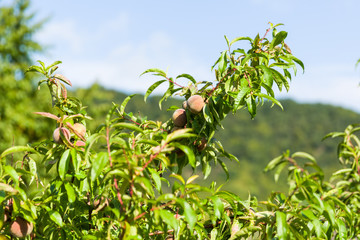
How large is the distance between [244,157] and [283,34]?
1568 inches

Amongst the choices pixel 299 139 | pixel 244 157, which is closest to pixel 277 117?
pixel 299 139

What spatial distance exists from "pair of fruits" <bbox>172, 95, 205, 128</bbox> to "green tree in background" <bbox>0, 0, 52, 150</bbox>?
6.28 meters

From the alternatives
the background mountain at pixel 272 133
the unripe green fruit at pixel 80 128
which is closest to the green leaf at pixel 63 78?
the unripe green fruit at pixel 80 128

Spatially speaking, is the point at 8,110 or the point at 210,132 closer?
the point at 210,132

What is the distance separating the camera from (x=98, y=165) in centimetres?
95

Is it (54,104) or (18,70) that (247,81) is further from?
(18,70)

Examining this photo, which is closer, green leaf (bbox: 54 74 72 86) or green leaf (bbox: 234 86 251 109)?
green leaf (bbox: 234 86 251 109)

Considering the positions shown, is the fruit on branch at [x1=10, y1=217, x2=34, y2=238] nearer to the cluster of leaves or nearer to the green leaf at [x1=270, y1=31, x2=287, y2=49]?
the cluster of leaves

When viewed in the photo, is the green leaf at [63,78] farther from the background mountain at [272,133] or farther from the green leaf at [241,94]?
the background mountain at [272,133]

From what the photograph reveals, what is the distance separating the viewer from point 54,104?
1.43 metres

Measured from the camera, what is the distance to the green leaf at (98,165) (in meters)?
0.94

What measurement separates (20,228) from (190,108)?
2.05 ft

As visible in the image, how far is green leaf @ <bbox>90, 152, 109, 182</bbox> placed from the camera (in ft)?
3.08

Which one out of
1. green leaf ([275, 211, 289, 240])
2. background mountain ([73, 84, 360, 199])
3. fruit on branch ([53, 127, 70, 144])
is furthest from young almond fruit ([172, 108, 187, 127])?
background mountain ([73, 84, 360, 199])
